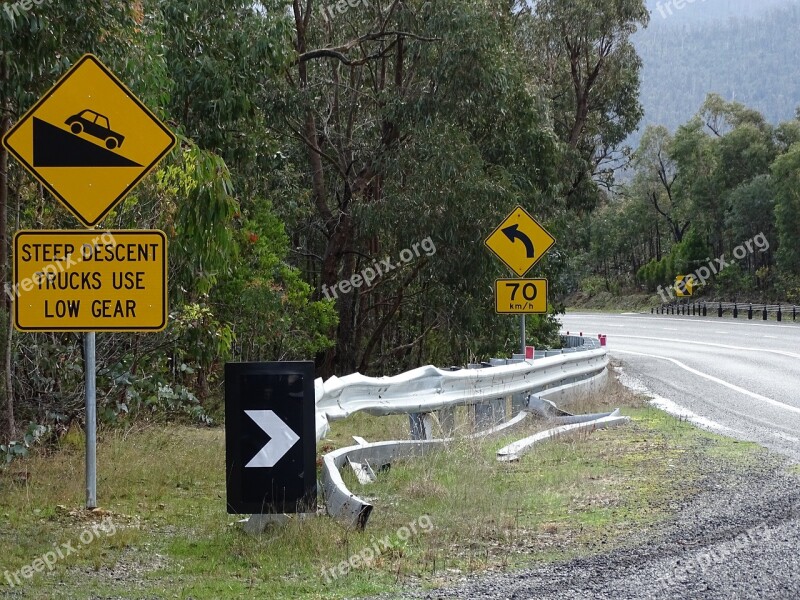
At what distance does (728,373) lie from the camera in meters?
19.8

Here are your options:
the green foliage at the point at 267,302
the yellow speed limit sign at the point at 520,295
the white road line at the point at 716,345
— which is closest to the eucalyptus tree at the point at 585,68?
the white road line at the point at 716,345

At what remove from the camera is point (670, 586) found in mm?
4840

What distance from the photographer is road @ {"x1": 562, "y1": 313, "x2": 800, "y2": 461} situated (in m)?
11.7

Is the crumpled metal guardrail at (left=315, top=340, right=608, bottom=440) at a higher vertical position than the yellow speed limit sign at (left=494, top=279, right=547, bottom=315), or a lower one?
lower

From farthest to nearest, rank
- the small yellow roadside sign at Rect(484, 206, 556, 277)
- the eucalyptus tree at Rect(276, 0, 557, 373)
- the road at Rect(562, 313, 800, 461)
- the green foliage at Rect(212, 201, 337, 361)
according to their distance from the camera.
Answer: the eucalyptus tree at Rect(276, 0, 557, 373) → the green foliage at Rect(212, 201, 337, 361) → the small yellow roadside sign at Rect(484, 206, 556, 277) → the road at Rect(562, 313, 800, 461)

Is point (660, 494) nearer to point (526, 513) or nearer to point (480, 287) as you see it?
point (526, 513)

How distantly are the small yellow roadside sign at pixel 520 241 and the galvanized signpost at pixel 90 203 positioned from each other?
8.44m

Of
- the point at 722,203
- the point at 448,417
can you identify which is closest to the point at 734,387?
the point at 448,417

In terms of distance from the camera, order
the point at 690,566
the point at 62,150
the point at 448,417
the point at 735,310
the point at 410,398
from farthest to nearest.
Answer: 1. the point at 735,310
2. the point at 448,417
3. the point at 410,398
4. the point at 62,150
5. the point at 690,566

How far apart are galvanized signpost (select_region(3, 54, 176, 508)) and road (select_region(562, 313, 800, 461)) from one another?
18.2ft

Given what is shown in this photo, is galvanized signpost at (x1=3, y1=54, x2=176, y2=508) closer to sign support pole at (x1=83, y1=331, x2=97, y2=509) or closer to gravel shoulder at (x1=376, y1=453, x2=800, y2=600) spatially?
sign support pole at (x1=83, y1=331, x2=97, y2=509)

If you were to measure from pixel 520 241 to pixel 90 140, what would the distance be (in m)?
8.87

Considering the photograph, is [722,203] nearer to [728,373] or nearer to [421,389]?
[728,373]

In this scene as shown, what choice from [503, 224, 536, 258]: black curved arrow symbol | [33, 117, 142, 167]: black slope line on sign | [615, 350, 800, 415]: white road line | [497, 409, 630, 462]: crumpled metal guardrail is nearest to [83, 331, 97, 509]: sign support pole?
[33, 117, 142, 167]: black slope line on sign
